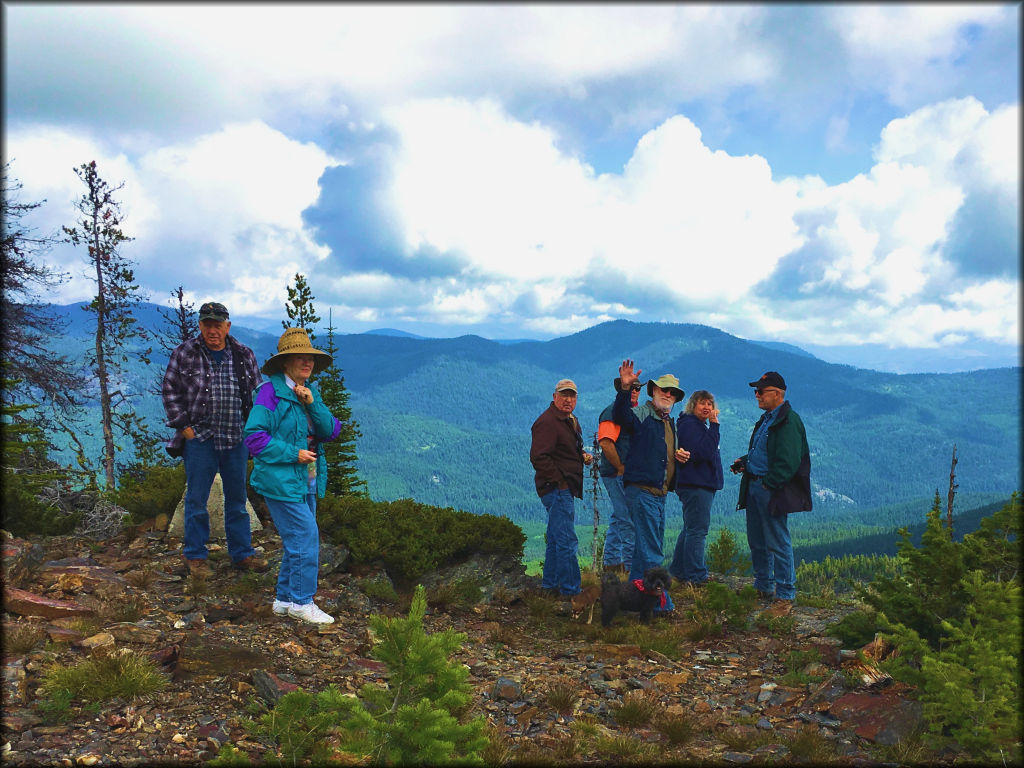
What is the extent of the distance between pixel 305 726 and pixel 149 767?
990 millimetres

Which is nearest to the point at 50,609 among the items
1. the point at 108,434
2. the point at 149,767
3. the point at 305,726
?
the point at 149,767

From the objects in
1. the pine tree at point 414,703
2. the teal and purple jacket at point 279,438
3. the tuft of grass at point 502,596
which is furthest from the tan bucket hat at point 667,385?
the pine tree at point 414,703

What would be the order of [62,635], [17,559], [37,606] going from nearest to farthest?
1. [62,635]
2. [37,606]
3. [17,559]

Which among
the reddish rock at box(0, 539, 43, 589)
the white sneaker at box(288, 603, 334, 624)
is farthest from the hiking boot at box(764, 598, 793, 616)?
the reddish rock at box(0, 539, 43, 589)

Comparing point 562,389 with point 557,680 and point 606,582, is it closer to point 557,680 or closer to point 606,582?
point 606,582

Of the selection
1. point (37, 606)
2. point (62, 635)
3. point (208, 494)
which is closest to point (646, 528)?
point (208, 494)

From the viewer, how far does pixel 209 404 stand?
23.5 feet

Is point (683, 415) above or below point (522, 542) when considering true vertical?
above

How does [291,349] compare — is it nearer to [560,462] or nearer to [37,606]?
[37,606]

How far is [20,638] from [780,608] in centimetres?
841

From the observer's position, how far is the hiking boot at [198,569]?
7.56m

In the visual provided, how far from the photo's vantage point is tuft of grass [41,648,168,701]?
4.51m

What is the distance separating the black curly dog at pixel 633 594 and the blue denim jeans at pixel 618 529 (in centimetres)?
120

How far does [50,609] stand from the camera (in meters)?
5.80
